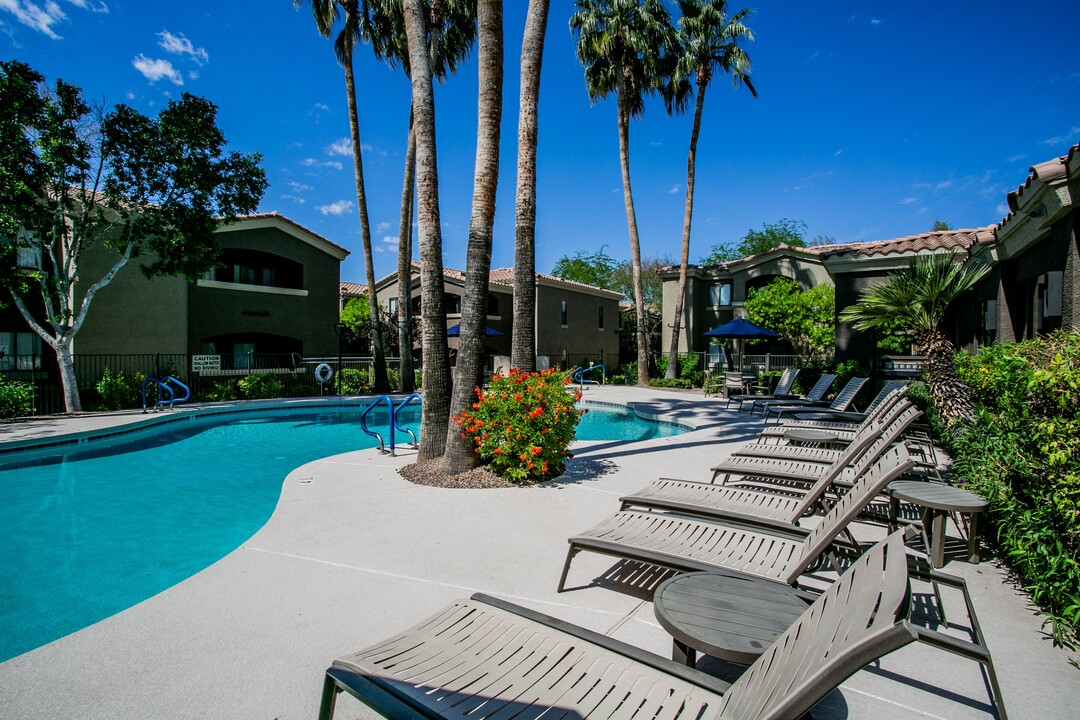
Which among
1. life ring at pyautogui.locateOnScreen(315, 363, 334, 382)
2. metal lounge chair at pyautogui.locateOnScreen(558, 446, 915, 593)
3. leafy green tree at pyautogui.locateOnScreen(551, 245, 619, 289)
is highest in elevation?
leafy green tree at pyautogui.locateOnScreen(551, 245, 619, 289)

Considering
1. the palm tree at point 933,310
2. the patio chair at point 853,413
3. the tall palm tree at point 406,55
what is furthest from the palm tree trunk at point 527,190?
the tall palm tree at point 406,55

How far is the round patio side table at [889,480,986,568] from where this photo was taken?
3854 mm

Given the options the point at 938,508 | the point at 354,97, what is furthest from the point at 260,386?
the point at 938,508

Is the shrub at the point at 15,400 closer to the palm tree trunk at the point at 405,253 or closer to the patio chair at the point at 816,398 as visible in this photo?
the palm tree trunk at the point at 405,253

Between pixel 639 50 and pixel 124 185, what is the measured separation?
62.3ft

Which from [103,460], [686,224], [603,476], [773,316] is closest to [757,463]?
[603,476]

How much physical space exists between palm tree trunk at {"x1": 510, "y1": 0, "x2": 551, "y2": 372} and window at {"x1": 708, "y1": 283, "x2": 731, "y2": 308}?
24.3 meters

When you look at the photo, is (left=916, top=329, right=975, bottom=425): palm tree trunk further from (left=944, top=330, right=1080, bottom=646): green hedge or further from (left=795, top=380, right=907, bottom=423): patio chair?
(left=944, top=330, right=1080, bottom=646): green hedge

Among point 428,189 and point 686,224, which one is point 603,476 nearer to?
point 428,189

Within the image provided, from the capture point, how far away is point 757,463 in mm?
6012

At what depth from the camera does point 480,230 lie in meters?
7.09

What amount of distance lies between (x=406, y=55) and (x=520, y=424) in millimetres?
18694

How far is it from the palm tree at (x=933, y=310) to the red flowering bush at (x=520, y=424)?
5.45 m

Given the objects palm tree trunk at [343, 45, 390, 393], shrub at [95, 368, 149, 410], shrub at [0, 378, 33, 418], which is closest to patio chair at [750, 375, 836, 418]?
palm tree trunk at [343, 45, 390, 393]
